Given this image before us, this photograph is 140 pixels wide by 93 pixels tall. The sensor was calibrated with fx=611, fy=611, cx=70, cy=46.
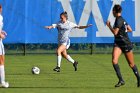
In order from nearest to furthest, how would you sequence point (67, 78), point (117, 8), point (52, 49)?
point (117, 8) < point (67, 78) < point (52, 49)

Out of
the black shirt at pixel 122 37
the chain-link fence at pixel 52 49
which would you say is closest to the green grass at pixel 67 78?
the black shirt at pixel 122 37

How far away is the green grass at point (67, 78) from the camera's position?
14.5 m

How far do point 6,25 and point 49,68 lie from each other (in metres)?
7.12

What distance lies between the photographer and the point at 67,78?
17.6 metres

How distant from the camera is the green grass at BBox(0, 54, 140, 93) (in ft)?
47.5

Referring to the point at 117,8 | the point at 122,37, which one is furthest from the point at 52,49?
the point at 117,8

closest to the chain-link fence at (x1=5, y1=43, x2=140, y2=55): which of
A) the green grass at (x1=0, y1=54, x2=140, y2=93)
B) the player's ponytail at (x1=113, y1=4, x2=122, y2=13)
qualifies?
the green grass at (x1=0, y1=54, x2=140, y2=93)

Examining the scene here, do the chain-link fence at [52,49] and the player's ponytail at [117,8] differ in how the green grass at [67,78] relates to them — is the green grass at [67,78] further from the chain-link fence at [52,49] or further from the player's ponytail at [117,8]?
the chain-link fence at [52,49]

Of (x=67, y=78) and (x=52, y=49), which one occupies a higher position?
(x=52, y=49)

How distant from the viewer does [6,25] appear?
1109 inches

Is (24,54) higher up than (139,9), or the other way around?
(139,9)

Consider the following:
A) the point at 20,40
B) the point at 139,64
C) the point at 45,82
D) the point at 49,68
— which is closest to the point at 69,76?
the point at 45,82

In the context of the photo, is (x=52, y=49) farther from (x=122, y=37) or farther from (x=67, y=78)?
(x=122, y=37)

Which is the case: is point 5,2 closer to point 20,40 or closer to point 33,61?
point 20,40
